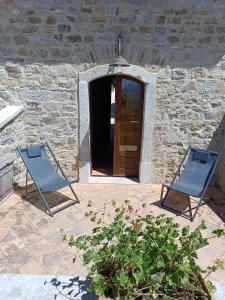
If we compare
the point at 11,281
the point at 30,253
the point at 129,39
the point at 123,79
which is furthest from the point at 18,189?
the point at 129,39

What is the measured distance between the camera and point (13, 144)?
469 cm

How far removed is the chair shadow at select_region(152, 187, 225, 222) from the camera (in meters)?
4.37

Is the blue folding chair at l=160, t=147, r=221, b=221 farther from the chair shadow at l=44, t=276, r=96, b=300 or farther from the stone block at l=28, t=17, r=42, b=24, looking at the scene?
the stone block at l=28, t=17, r=42, b=24

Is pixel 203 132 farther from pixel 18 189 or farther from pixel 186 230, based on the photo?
pixel 18 189

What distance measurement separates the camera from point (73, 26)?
173 inches

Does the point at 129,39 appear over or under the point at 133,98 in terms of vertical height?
over

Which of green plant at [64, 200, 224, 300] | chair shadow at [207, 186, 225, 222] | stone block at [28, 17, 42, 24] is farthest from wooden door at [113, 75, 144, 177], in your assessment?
green plant at [64, 200, 224, 300]

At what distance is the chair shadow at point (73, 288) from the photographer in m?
2.48

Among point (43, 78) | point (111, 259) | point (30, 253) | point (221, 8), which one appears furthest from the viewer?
point (43, 78)

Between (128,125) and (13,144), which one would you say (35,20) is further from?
(128,125)

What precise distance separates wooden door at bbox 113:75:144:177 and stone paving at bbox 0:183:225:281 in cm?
45

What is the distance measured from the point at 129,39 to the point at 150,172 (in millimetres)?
2432

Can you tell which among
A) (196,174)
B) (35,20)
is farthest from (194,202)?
(35,20)

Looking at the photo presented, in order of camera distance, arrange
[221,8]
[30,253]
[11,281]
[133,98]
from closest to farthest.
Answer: [11,281] < [30,253] < [221,8] < [133,98]
